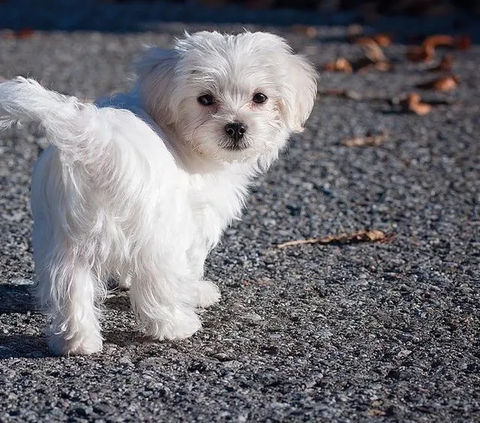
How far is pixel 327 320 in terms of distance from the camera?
462 centimetres

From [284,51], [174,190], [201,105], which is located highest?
[284,51]

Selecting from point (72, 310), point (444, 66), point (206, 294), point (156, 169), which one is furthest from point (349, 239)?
point (444, 66)

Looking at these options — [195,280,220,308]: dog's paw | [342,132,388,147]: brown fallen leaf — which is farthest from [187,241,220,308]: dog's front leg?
[342,132,388,147]: brown fallen leaf

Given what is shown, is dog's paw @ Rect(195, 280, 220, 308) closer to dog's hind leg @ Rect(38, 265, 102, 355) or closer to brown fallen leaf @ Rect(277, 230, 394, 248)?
dog's hind leg @ Rect(38, 265, 102, 355)

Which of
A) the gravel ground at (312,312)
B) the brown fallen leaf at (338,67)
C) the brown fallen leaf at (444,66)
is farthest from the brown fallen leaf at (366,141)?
the brown fallen leaf at (444,66)

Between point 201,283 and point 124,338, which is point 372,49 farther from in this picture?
point 124,338

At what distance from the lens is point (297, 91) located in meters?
4.74

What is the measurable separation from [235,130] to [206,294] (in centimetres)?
85

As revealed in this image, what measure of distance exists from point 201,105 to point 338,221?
199 cm

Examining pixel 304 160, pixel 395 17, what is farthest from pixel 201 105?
pixel 395 17

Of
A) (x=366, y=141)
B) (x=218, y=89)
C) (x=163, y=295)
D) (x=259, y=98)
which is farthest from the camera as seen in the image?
(x=366, y=141)

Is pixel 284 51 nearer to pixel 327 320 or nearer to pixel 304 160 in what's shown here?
pixel 327 320

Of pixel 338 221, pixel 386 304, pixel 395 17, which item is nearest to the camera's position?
pixel 386 304

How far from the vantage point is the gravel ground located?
370 cm
